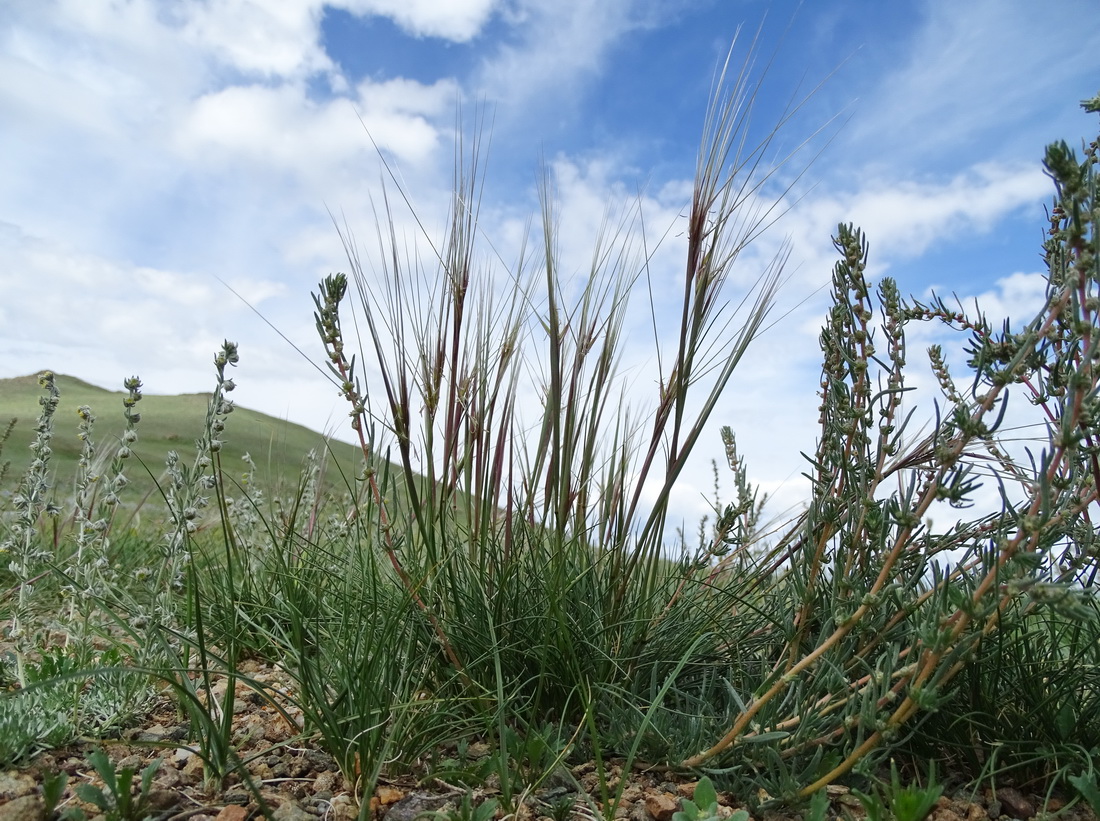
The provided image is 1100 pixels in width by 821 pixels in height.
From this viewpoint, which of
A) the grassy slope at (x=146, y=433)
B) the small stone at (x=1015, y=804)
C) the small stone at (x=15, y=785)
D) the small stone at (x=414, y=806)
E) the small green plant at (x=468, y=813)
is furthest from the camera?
the grassy slope at (x=146, y=433)

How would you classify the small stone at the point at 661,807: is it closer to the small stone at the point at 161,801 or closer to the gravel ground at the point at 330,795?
the gravel ground at the point at 330,795

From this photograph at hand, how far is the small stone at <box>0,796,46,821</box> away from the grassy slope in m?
4.06

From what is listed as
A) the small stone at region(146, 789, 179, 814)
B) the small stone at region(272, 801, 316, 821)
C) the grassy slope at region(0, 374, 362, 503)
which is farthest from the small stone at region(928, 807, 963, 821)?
the grassy slope at region(0, 374, 362, 503)

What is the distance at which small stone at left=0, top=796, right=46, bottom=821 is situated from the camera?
1.67m

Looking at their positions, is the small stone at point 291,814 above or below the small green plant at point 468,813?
below

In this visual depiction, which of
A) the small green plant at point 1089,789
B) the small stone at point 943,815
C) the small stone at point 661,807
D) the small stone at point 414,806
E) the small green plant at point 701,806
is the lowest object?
the small stone at point 414,806

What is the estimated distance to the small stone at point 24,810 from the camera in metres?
1.67

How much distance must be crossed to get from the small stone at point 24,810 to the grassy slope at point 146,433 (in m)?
4.06

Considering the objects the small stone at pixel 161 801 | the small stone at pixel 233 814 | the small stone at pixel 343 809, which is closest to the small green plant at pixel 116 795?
the small stone at pixel 161 801

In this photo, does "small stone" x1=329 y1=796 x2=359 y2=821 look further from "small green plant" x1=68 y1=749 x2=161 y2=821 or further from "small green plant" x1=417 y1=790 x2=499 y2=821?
"small green plant" x1=68 y1=749 x2=161 y2=821

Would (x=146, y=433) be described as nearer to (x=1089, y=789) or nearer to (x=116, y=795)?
(x=116, y=795)

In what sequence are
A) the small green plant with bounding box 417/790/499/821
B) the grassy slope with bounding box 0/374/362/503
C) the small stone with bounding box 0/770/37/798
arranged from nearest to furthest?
the small green plant with bounding box 417/790/499/821 < the small stone with bounding box 0/770/37/798 < the grassy slope with bounding box 0/374/362/503

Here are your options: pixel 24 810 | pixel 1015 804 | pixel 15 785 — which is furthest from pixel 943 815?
pixel 15 785

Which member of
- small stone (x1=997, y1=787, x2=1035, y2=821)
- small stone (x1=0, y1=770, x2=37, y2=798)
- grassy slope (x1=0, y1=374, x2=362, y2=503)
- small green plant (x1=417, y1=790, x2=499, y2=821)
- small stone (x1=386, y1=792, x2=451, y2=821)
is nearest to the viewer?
small green plant (x1=417, y1=790, x2=499, y2=821)
